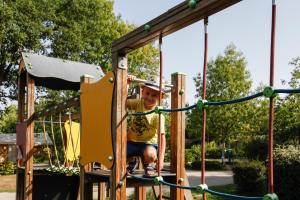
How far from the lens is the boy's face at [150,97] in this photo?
3373 millimetres

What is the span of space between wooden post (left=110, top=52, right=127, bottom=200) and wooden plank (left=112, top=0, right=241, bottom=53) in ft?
0.55

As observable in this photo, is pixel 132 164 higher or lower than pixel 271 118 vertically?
lower

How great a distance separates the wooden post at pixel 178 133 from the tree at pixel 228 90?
21.1m

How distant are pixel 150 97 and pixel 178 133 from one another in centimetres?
42

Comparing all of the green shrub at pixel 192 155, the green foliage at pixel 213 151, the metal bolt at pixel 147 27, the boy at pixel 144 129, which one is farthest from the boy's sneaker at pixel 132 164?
the green foliage at pixel 213 151

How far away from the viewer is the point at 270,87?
175 cm

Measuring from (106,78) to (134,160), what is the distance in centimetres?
79

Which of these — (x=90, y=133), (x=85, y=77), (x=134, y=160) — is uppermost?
(x=85, y=77)

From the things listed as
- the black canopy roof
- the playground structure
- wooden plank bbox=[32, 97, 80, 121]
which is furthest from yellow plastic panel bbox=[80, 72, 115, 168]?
the black canopy roof

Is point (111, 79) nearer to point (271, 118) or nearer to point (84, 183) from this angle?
point (84, 183)

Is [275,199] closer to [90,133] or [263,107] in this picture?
[90,133]

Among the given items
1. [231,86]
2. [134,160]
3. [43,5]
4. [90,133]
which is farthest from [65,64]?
[231,86]

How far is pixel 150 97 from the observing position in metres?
3.40

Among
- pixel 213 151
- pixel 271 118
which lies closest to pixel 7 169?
pixel 213 151
